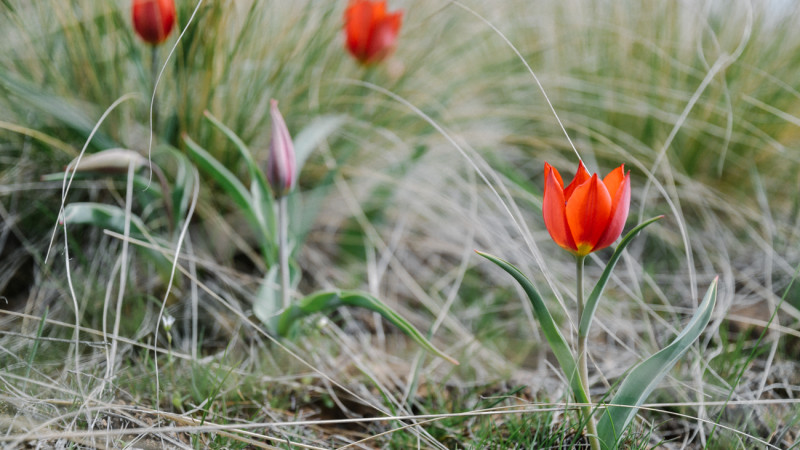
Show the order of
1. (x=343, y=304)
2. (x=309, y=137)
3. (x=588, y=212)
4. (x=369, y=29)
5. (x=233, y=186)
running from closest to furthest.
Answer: (x=588, y=212), (x=343, y=304), (x=233, y=186), (x=309, y=137), (x=369, y=29)

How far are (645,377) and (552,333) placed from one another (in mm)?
115

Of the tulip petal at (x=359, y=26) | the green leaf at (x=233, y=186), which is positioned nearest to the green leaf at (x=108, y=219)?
the green leaf at (x=233, y=186)

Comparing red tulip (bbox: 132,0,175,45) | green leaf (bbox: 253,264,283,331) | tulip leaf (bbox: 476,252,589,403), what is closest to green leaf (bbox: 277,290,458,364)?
green leaf (bbox: 253,264,283,331)

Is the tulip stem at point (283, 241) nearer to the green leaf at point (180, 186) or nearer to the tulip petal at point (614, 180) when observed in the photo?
the green leaf at point (180, 186)

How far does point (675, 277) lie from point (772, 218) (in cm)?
33

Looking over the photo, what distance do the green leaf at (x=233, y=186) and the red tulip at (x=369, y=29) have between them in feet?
1.52

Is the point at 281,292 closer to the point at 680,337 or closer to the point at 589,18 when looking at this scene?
the point at 680,337

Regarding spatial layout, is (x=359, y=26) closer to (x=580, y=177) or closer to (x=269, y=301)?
(x=269, y=301)

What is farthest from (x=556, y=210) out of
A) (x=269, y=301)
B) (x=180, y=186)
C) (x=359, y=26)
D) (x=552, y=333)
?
(x=359, y=26)

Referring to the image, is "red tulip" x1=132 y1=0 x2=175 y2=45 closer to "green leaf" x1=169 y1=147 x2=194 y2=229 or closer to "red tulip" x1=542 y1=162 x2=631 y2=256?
"green leaf" x1=169 y1=147 x2=194 y2=229

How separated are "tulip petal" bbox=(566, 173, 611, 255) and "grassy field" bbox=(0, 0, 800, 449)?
0.35 ft

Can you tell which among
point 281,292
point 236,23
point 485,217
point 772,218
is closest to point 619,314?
point 485,217

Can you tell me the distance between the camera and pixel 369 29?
132 centimetres

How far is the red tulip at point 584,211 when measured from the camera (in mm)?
686
